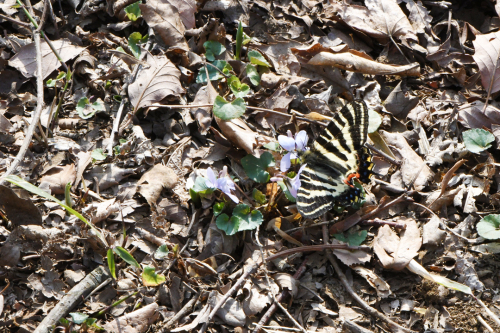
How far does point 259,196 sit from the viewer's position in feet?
9.84

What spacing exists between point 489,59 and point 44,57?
3.82 meters

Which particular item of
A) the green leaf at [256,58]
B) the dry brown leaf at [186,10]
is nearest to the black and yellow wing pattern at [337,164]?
the green leaf at [256,58]

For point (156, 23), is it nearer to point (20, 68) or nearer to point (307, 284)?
point (20, 68)

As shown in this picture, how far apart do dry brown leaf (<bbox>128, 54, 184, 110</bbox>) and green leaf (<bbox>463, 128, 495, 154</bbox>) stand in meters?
2.32

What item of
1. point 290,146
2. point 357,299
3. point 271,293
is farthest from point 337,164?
point 271,293

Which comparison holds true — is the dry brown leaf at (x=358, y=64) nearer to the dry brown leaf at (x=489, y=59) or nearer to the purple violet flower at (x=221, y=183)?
the dry brown leaf at (x=489, y=59)

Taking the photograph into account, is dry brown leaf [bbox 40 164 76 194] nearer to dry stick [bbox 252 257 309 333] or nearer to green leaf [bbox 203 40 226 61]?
green leaf [bbox 203 40 226 61]

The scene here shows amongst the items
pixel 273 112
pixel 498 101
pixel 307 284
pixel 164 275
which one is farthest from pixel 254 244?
pixel 498 101

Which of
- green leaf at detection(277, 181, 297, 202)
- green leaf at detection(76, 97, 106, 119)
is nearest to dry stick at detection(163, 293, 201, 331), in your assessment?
green leaf at detection(277, 181, 297, 202)

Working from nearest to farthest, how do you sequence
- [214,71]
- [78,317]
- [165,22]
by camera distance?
1. [78,317]
2. [214,71]
3. [165,22]

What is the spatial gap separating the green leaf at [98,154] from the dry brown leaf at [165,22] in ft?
3.86

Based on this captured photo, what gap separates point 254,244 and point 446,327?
137 cm

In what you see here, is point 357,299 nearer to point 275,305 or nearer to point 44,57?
point 275,305

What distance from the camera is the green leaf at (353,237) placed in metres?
2.87
